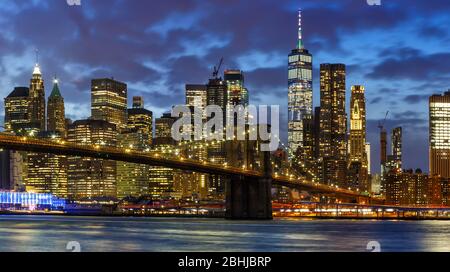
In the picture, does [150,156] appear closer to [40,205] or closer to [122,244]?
[122,244]

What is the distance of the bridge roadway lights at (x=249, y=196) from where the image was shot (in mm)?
91562

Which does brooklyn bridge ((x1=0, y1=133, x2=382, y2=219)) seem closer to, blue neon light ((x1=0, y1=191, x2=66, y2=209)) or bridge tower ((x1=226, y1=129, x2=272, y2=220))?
bridge tower ((x1=226, y1=129, x2=272, y2=220))

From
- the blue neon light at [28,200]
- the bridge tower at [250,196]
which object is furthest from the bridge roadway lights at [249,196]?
the blue neon light at [28,200]

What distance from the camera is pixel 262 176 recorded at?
300 feet

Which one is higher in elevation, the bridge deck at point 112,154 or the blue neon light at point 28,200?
the bridge deck at point 112,154

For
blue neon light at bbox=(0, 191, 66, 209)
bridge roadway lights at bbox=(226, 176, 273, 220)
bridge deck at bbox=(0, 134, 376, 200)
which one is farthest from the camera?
blue neon light at bbox=(0, 191, 66, 209)

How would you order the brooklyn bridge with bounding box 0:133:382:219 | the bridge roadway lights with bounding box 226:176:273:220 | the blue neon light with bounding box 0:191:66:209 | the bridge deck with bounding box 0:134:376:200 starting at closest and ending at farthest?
the bridge deck with bounding box 0:134:376:200 → the brooklyn bridge with bounding box 0:133:382:219 → the bridge roadway lights with bounding box 226:176:273:220 → the blue neon light with bounding box 0:191:66:209

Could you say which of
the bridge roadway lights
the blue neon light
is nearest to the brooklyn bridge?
the bridge roadway lights

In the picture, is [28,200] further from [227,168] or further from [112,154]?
[112,154]

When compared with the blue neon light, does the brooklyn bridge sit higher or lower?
higher

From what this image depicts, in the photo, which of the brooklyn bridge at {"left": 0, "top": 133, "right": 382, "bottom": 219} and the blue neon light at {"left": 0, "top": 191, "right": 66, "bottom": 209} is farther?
the blue neon light at {"left": 0, "top": 191, "right": 66, "bottom": 209}

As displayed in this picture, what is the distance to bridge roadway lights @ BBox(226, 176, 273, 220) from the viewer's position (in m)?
91.6

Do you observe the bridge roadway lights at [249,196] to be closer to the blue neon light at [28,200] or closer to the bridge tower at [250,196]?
the bridge tower at [250,196]
